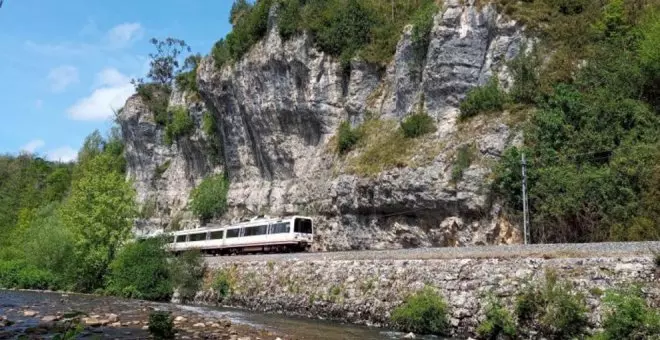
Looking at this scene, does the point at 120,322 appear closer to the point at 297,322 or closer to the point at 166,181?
the point at 297,322

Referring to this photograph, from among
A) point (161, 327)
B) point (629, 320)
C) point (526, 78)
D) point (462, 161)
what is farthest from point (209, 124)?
point (629, 320)

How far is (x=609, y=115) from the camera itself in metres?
27.0

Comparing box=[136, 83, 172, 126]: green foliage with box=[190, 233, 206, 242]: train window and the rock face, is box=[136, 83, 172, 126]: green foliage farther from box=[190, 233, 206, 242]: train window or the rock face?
box=[190, 233, 206, 242]: train window

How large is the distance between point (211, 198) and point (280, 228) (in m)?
19.3

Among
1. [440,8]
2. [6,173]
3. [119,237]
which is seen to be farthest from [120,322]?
[6,173]

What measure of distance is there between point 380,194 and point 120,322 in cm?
1670

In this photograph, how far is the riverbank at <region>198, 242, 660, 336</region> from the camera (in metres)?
16.5

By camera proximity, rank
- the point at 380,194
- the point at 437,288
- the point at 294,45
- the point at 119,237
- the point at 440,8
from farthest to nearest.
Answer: the point at 294,45 → the point at 119,237 → the point at 440,8 → the point at 380,194 → the point at 437,288

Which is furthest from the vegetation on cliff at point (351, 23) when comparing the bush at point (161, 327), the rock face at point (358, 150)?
the bush at point (161, 327)

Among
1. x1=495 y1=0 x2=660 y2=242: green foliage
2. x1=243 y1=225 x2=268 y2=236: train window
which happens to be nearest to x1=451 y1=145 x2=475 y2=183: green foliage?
x1=495 y1=0 x2=660 y2=242: green foliage

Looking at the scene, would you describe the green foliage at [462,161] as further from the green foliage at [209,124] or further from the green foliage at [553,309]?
the green foliage at [209,124]

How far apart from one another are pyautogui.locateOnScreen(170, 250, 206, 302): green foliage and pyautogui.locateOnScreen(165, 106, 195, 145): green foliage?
3042cm

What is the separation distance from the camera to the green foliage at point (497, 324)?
16.9 m

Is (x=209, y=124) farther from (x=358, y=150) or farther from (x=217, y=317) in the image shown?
(x=217, y=317)
